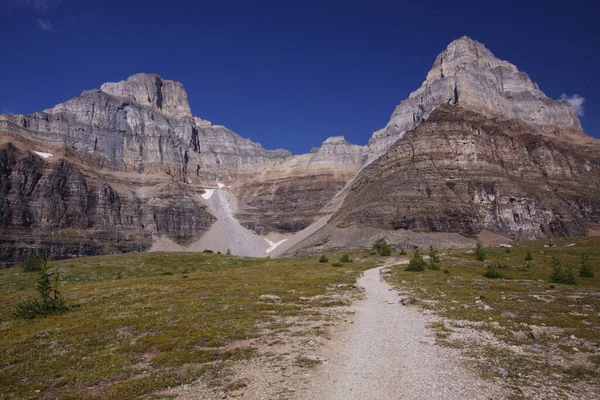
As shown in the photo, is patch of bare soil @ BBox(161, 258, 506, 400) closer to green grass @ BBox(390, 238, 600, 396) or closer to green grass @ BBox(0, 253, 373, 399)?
green grass @ BBox(0, 253, 373, 399)

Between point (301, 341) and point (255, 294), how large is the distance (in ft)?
55.0

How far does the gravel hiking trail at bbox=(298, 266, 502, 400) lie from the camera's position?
Answer: 13.3m

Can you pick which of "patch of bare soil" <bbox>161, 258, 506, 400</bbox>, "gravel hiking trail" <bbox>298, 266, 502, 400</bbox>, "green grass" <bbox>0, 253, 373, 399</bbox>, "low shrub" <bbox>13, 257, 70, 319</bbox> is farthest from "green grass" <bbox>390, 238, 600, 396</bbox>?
"low shrub" <bbox>13, 257, 70, 319</bbox>

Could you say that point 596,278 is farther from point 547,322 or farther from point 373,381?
point 373,381

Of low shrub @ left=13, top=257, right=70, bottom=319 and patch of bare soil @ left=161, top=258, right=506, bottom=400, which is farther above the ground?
low shrub @ left=13, top=257, right=70, bottom=319

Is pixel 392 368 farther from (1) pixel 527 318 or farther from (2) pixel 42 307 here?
(2) pixel 42 307

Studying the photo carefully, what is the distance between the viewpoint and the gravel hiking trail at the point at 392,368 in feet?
43.7

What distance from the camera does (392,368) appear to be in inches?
620

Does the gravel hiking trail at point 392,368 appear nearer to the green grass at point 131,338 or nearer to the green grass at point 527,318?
the green grass at point 527,318

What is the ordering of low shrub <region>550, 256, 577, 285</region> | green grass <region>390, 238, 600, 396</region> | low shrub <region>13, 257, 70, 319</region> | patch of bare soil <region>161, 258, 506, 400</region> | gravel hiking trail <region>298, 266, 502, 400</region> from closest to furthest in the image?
gravel hiking trail <region>298, 266, 502, 400</region> → patch of bare soil <region>161, 258, 506, 400</region> → green grass <region>390, 238, 600, 396</region> → low shrub <region>13, 257, 70, 319</region> → low shrub <region>550, 256, 577, 285</region>

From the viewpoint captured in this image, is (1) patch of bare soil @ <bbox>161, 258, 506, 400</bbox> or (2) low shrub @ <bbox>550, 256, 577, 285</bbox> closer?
(1) patch of bare soil @ <bbox>161, 258, 506, 400</bbox>

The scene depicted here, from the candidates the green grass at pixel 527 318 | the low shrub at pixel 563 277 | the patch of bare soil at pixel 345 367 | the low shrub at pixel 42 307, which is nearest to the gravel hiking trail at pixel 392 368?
the patch of bare soil at pixel 345 367

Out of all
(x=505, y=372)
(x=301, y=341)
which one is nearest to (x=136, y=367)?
(x=301, y=341)

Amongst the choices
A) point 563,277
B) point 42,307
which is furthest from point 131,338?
point 563,277
